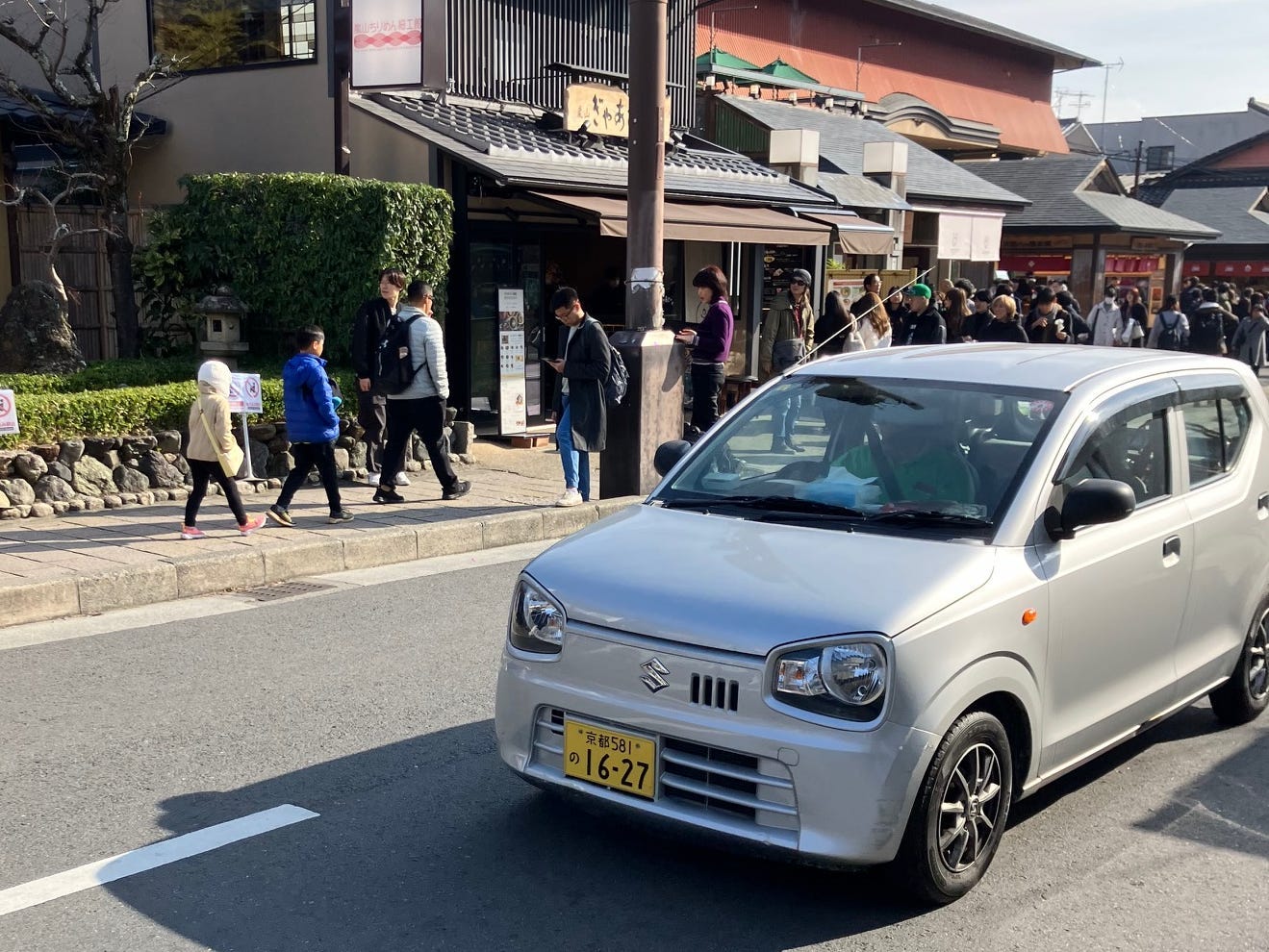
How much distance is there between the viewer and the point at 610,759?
Result: 3816mm

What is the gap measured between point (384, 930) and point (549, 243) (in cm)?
1337

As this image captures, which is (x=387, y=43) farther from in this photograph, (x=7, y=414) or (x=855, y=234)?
(x=855, y=234)

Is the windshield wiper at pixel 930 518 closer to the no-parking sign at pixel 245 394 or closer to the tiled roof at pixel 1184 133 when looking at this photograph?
the no-parking sign at pixel 245 394

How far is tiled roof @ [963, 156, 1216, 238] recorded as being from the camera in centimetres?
2797

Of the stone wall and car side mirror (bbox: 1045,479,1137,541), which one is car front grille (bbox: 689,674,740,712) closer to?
car side mirror (bbox: 1045,479,1137,541)

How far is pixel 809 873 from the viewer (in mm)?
Result: 4047

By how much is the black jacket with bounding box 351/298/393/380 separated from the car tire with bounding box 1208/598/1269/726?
7092mm

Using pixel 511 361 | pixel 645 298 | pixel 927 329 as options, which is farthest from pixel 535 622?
pixel 927 329

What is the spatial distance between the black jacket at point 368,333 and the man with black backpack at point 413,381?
0.14 meters

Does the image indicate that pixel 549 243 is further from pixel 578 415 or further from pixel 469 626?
pixel 469 626

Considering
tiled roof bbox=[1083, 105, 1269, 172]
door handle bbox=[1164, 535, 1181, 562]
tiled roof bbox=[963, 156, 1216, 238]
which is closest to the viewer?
door handle bbox=[1164, 535, 1181, 562]

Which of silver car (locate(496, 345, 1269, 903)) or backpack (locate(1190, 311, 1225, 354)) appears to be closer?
silver car (locate(496, 345, 1269, 903))

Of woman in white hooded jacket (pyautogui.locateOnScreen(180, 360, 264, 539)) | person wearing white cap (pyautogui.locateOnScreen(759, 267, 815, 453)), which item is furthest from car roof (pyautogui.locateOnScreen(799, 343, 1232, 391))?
person wearing white cap (pyautogui.locateOnScreen(759, 267, 815, 453))

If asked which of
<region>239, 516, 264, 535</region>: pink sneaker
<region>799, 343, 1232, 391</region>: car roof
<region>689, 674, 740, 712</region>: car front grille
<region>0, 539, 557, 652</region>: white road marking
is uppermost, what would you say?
<region>799, 343, 1232, 391</region>: car roof
